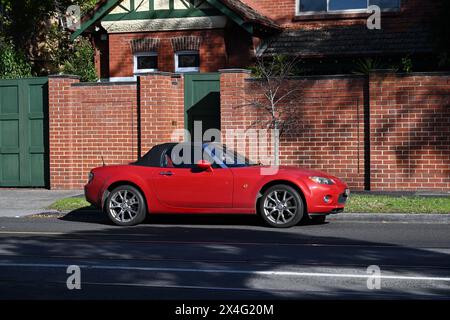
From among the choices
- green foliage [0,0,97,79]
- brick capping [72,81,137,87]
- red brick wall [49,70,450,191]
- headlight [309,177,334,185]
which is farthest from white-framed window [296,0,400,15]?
headlight [309,177,334,185]

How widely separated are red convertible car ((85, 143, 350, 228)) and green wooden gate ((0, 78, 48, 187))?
6.80 metres

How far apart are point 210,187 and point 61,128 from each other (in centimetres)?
782

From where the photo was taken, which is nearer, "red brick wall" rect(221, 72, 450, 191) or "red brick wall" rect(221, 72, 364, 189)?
"red brick wall" rect(221, 72, 450, 191)

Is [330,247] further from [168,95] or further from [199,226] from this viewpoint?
[168,95]

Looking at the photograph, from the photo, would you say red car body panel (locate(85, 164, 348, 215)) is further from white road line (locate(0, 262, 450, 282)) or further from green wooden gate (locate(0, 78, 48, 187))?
green wooden gate (locate(0, 78, 48, 187))

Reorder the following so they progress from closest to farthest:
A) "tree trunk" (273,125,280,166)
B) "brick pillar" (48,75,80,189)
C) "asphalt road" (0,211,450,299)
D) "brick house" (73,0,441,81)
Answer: "asphalt road" (0,211,450,299), "tree trunk" (273,125,280,166), "brick pillar" (48,75,80,189), "brick house" (73,0,441,81)

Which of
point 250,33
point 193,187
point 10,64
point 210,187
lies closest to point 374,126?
point 250,33

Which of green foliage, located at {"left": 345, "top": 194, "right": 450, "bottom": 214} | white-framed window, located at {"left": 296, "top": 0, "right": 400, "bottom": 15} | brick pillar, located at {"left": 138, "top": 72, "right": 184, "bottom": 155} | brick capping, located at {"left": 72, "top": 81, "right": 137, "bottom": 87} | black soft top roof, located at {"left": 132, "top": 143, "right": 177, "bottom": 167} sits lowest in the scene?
green foliage, located at {"left": 345, "top": 194, "right": 450, "bottom": 214}

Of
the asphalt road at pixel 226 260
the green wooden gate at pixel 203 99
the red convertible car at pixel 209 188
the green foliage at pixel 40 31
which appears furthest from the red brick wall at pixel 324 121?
the green foliage at pixel 40 31

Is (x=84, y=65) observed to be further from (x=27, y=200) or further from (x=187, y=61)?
(x=27, y=200)

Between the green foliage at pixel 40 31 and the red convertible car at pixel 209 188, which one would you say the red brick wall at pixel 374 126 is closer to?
the red convertible car at pixel 209 188

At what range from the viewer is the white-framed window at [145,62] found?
23.5 m

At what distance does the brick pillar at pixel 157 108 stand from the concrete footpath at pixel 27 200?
7.26ft

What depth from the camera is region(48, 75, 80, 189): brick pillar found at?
2017 centimetres
